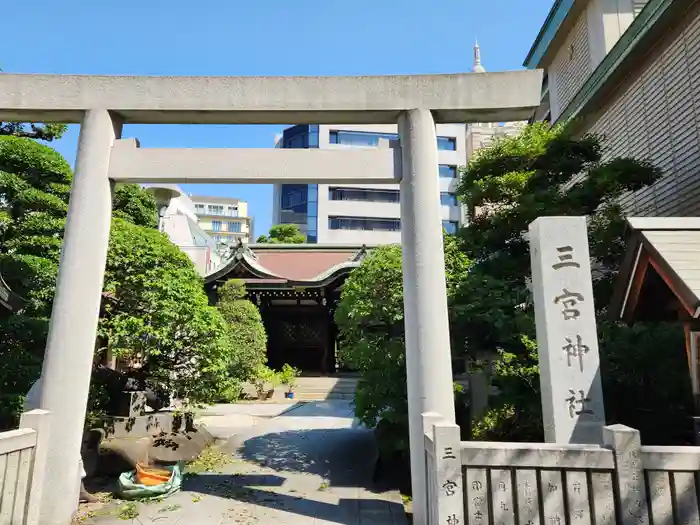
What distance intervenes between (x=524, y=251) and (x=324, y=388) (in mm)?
11284

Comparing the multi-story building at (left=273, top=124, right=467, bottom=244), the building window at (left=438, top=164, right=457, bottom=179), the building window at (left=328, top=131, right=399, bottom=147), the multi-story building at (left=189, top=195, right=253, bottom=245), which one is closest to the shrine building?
the multi-story building at (left=273, top=124, right=467, bottom=244)

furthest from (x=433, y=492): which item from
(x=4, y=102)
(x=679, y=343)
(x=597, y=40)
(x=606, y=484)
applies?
(x=597, y=40)

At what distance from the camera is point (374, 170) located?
19.5 ft

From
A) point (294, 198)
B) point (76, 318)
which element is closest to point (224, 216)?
point (294, 198)

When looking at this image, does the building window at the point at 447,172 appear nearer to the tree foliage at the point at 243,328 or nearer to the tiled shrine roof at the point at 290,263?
the tiled shrine roof at the point at 290,263

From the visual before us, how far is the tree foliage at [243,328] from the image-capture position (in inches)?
585

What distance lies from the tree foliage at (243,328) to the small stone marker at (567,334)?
1075cm

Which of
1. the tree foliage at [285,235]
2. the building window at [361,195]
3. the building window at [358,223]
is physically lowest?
the tree foliage at [285,235]

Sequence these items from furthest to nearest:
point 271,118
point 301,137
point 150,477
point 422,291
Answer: point 301,137, point 150,477, point 271,118, point 422,291

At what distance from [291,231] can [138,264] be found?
118ft

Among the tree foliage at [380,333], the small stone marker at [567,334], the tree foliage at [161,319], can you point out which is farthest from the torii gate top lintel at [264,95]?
the tree foliage at [380,333]

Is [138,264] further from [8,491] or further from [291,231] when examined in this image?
[291,231]

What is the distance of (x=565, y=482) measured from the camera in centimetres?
386

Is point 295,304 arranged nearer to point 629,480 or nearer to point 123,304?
point 123,304
